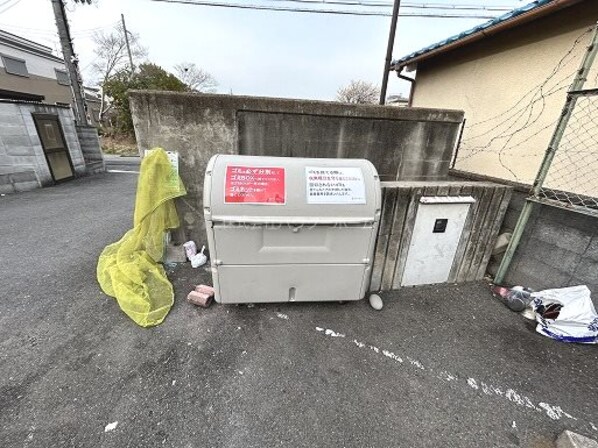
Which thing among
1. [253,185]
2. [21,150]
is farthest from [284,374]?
[21,150]

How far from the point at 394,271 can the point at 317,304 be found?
103 centimetres

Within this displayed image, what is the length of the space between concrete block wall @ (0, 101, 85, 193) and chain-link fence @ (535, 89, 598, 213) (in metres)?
10.5

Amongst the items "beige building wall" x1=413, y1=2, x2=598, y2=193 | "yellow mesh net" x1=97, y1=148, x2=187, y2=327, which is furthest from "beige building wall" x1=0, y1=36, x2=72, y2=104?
"beige building wall" x1=413, y1=2, x2=598, y2=193

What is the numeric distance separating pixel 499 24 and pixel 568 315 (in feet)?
11.6

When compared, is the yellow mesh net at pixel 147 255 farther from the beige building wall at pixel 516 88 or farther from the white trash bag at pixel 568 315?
the beige building wall at pixel 516 88

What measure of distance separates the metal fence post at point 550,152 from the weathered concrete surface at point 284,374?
55 centimetres

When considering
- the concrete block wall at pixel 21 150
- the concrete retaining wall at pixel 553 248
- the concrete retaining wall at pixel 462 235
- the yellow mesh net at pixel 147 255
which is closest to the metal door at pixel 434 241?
the concrete retaining wall at pixel 462 235

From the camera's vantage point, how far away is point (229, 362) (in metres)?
2.14

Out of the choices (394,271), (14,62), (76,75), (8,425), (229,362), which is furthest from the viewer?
(14,62)

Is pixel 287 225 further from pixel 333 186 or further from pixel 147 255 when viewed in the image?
pixel 147 255

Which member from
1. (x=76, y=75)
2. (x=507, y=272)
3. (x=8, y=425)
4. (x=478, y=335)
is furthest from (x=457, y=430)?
(x=76, y=75)

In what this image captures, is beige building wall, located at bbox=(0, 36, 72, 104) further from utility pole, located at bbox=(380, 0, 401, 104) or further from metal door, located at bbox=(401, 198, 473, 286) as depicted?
metal door, located at bbox=(401, 198, 473, 286)

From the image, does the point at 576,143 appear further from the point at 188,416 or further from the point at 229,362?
the point at 188,416

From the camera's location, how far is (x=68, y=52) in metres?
8.38
